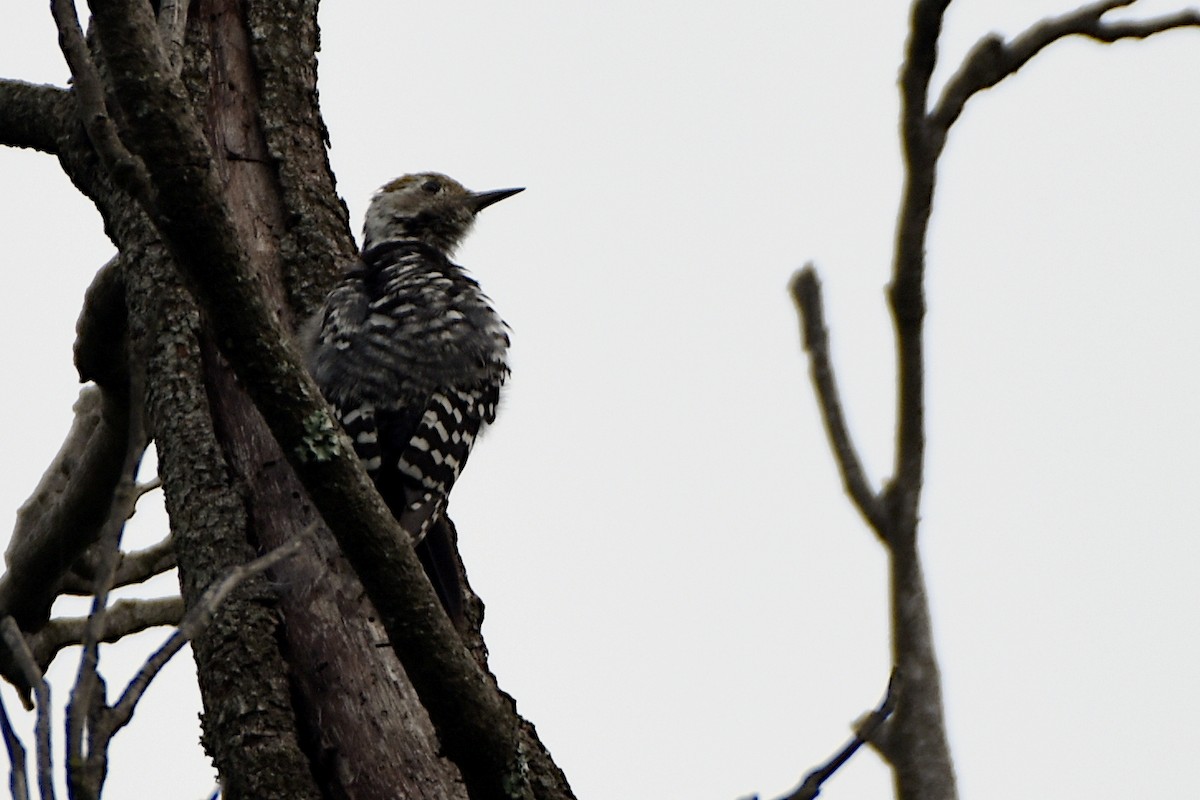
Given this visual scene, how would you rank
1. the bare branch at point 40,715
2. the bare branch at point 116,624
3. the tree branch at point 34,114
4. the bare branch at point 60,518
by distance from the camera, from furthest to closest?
the bare branch at point 116,624
the bare branch at point 60,518
the tree branch at point 34,114
the bare branch at point 40,715

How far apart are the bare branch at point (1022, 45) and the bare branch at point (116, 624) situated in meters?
3.80

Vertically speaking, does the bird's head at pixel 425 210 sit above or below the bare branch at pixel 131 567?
above

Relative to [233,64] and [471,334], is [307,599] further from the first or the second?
[233,64]

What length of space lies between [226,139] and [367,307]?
59 cm

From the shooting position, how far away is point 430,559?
376 centimetres

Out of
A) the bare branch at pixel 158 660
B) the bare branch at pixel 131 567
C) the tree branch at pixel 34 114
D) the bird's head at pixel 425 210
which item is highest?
the bird's head at pixel 425 210

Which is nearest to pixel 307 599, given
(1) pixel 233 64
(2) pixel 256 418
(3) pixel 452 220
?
(2) pixel 256 418

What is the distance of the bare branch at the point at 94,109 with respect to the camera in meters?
2.42

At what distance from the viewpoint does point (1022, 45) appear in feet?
4.03

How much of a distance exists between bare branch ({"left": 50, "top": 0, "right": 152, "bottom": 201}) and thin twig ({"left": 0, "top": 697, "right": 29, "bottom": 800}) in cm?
115

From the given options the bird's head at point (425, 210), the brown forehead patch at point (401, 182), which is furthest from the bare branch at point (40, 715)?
the brown forehead patch at point (401, 182)

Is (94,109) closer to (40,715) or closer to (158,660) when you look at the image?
(158,660)

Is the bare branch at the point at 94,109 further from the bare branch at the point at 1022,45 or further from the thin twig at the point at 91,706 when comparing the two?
the bare branch at the point at 1022,45

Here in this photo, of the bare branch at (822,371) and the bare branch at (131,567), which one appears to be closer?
the bare branch at (822,371)
